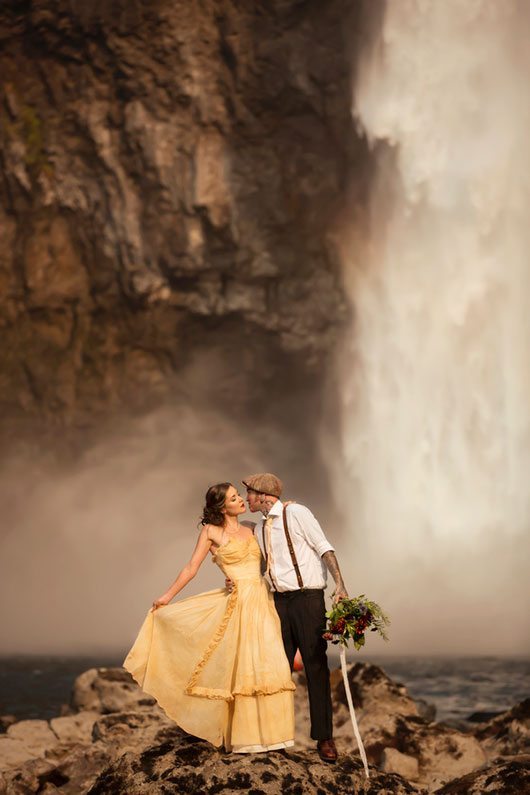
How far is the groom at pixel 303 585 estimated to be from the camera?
7.39m

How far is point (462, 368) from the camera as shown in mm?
39688

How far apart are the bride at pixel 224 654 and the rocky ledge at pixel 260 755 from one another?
0.76 ft

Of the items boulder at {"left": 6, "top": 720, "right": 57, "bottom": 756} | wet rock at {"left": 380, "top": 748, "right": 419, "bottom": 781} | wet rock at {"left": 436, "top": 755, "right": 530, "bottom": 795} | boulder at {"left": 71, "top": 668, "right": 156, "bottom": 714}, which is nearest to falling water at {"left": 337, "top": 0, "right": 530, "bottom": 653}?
boulder at {"left": 71, "top": 668, "right": 156, "bottom": 714}

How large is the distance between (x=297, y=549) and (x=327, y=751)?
1625 millimetres

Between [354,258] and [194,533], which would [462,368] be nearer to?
[354,258]

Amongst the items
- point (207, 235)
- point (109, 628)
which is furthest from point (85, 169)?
point (109, 628)

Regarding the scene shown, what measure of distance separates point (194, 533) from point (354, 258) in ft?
54.2

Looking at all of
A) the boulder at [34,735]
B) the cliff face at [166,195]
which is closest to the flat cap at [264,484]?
the boulder at [34,735]

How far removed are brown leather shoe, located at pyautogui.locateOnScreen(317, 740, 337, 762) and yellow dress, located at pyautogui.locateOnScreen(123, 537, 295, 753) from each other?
0.95 feet

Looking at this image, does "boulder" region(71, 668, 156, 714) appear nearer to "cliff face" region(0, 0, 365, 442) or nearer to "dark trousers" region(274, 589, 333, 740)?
"dark trousers" region(274, 589, 333, 740)

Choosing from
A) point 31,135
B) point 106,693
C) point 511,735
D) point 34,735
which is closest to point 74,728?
point 34,735

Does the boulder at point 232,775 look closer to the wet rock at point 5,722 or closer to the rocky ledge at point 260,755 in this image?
the rocky ledge at point 260,755

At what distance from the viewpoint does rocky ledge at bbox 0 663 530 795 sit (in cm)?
690

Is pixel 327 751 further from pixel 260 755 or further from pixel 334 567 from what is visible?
pixel 334 567
